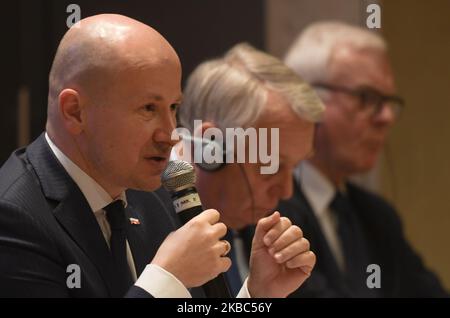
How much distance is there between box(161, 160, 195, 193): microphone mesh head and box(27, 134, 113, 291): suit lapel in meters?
0.12

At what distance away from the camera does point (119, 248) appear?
136cm

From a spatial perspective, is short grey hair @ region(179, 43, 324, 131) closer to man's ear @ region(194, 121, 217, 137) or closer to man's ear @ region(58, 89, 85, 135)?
man's ear @ region(194, 121, 217, 137)

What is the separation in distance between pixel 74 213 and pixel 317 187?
4.23ft

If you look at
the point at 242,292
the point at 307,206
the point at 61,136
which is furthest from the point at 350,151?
the point at 61,136

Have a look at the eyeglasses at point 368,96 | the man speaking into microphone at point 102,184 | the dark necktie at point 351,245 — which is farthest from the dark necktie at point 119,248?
the eyeglasses at point 368,96

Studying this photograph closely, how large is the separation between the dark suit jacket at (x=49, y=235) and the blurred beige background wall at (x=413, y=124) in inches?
53.8

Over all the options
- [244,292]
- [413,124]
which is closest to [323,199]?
[413,124]

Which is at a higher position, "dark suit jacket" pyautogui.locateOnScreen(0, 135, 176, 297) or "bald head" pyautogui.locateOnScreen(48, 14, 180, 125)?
"bald head" pyautogui.locateOnScreen(48, 14, 180, 125)

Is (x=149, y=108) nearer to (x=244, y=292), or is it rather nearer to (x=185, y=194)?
(x=185, y=194)

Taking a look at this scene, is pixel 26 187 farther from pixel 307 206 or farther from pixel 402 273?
pixel 402 273

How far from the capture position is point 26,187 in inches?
52.4

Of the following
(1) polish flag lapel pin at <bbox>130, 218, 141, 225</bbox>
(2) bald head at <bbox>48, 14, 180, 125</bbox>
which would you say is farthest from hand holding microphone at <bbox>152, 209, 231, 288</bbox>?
(2) bald head at <bbox>48, 14, 180, 125</bbox>

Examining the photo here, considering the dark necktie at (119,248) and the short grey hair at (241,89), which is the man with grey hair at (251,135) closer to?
the short grey hair at (241,89)

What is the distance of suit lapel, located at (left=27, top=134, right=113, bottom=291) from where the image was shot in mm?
1330
